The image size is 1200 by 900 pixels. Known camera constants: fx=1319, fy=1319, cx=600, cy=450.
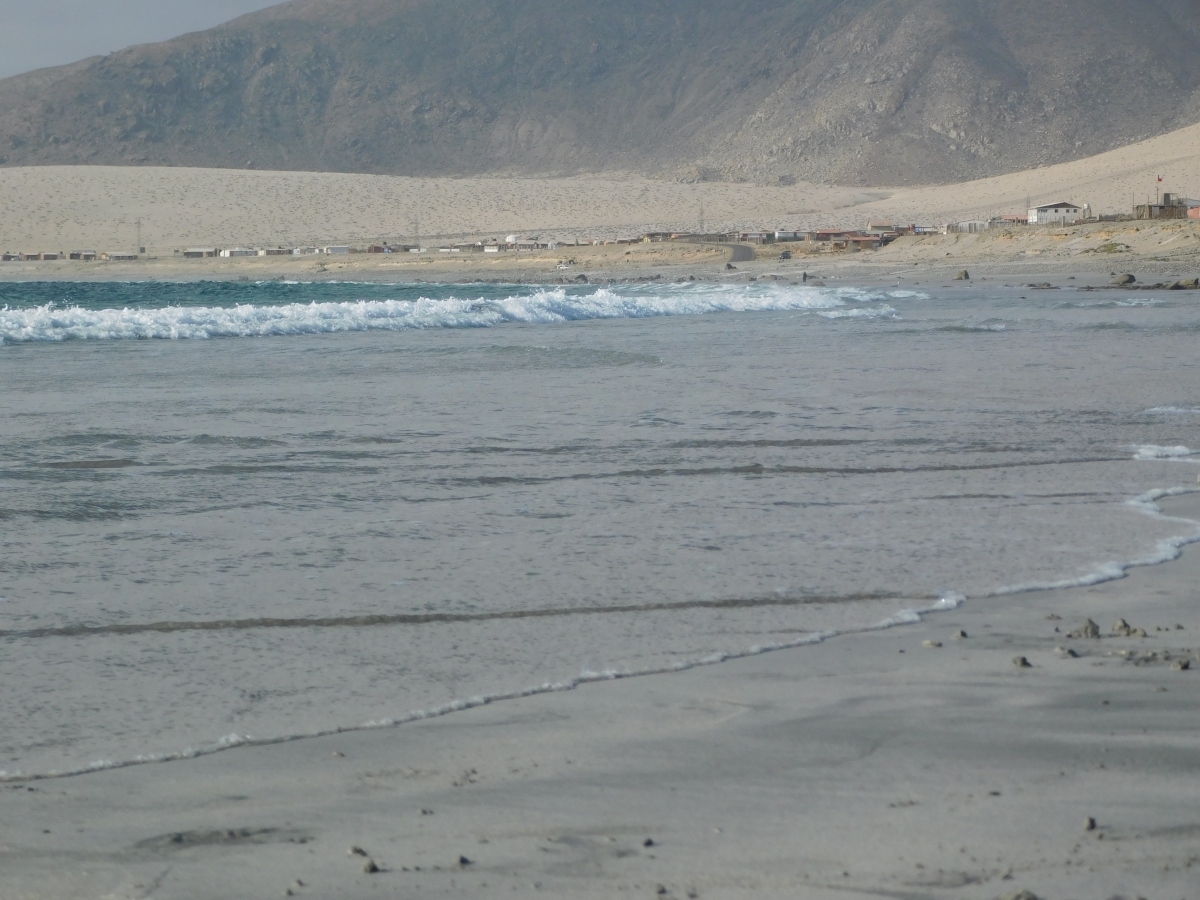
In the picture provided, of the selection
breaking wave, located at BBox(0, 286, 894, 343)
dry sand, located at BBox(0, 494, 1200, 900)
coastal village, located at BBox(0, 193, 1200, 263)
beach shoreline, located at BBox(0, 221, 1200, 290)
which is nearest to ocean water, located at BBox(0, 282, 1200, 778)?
dry sand, located at BBox(0, 494, 1200, 900)

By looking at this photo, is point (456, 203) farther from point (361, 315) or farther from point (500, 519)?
point (500, 519)

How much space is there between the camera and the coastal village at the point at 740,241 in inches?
2468

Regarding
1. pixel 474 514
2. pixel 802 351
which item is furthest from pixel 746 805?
pixel 802 351

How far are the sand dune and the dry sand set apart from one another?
89182 millimetres

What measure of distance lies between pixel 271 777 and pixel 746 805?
3.71ft

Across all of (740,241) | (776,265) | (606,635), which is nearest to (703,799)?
(606,635)

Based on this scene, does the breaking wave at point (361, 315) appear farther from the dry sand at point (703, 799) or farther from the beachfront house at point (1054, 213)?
the beachfront house at point (1054, 213)

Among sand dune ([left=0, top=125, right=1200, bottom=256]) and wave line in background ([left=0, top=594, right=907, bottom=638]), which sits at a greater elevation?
sand dune ([left=0, top=125, right=1200, bottom=256])

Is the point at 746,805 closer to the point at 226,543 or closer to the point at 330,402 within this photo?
the point at 226,543

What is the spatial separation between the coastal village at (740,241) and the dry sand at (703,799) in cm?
5428

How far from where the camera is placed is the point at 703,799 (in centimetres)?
301

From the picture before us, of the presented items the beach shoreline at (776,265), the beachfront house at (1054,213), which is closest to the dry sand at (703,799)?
the beach shoreline at (776,265)

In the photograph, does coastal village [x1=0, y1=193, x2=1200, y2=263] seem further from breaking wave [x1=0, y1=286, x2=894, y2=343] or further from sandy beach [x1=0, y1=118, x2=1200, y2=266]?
breaking wave [x1=0, y1=286, x2=894, y2=343]

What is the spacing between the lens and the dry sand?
2.65m
